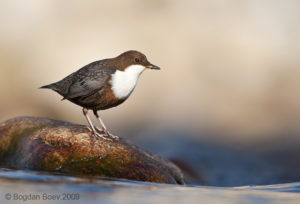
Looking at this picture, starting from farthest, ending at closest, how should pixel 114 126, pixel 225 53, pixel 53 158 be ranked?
pixel 225 53
pixel 114 126
pixel 53 158

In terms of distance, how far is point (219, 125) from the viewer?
8781 mm

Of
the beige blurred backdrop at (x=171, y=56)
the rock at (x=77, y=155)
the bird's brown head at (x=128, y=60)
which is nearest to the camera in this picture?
the rock at (x=77, y=155)

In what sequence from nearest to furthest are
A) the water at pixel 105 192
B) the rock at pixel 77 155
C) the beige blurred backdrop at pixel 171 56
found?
1. the water at pixel 105 192
2. the rock at pixel 77 155
3. the beige blurred backdrop at pixel 171 56

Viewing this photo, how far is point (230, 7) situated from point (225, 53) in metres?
0.89

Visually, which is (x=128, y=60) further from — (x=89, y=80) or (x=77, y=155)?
(x=77, y=155)

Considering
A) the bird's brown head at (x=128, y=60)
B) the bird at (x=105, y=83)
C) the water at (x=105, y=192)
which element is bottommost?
the water at (x=105, y=192)

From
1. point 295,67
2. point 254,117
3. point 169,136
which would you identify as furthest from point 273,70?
point 169,136

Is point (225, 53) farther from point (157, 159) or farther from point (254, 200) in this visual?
point (254, 200)

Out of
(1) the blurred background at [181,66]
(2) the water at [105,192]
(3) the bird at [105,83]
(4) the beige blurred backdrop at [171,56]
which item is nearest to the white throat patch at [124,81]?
(3) the bird at [105,83]

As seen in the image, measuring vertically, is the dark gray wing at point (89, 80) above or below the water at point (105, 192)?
above

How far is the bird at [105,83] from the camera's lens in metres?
5.42

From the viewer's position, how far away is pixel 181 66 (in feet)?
33.1

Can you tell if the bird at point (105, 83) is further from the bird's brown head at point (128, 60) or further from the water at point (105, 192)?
the water at point (105, 192)

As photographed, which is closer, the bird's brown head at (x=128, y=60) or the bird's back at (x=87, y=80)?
the bird's back at (x=87, y=80)
